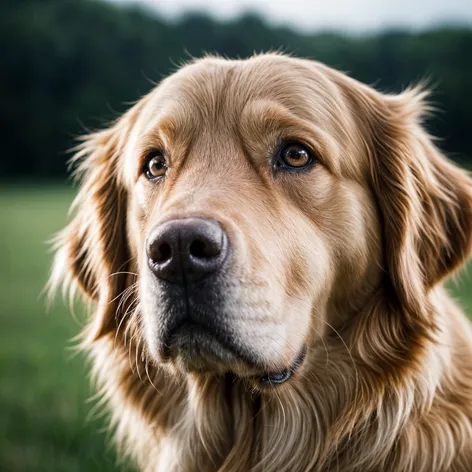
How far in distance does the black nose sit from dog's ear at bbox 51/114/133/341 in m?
1.05

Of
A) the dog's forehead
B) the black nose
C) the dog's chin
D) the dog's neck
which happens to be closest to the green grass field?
the dog's neck

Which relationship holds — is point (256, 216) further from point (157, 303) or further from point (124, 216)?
point (124, 216)

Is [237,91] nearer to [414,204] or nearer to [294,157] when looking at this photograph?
[294,157]

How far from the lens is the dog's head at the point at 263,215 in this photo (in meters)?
2.63

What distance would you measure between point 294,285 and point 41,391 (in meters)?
3.89

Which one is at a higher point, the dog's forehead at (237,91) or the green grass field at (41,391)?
the dog's forehead at (237,91)

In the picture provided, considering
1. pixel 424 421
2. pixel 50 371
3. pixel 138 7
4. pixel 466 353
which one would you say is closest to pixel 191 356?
pixel 424 421

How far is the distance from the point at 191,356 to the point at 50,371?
180 inches

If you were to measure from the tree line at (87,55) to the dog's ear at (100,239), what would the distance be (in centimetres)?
2973

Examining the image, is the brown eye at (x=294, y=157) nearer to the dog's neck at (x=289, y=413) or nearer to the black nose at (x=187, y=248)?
the black nose at (x=187, y=248)

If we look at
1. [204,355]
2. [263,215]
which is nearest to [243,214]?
[263,215]

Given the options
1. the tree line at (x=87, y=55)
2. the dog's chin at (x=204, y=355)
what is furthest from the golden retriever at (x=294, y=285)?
the tree line at (x=87, y=55)

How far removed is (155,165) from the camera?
3400 mm

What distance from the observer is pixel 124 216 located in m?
3.74
